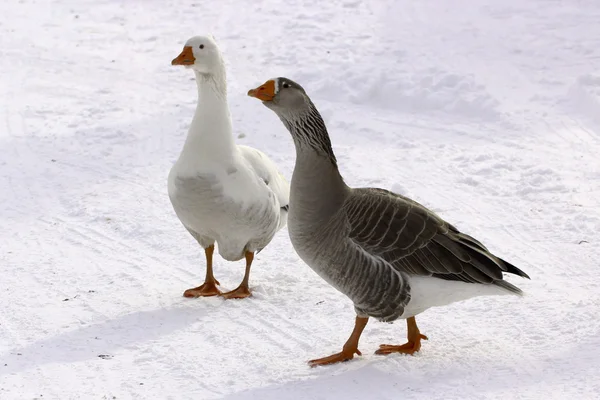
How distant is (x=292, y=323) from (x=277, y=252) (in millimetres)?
1678

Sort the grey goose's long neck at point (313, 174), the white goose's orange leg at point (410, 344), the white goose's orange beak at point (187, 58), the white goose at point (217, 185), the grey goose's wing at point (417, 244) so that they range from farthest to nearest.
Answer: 1. the white goose's orange beak at point (187, 58)
2. the white goose at point (217, 185)
3. the white goose's orange leg at point (410, 344)
4. the grey goose's long neck at point (313, 174)
5. the grey goose's wing at point (417, 244)

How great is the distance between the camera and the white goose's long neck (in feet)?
23.5

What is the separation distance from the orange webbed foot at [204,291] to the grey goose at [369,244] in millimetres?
1609

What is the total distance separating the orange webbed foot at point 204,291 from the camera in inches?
292

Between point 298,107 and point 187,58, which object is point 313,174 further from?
point 187,58

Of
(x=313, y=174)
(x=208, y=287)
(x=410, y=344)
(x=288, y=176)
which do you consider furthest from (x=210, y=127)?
(x=288, y=176)

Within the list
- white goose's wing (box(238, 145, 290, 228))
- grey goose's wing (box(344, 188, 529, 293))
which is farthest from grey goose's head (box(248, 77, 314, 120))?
white goose's wing (box(238, 145, 290, 228))

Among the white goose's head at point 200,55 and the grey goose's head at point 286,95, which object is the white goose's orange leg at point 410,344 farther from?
the white goose's head at point 200,55

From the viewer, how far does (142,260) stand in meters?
8.08

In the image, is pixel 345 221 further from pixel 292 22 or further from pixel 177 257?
pixel 292 22

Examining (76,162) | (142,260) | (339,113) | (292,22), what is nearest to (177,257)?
(142,260)

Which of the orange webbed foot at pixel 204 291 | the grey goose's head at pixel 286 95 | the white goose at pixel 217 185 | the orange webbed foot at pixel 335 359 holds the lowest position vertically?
the orange webbed foot at pixel 204 291

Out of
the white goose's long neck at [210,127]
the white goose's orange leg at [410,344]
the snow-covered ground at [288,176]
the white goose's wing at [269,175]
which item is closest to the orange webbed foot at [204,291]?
the snow-covered ground at [288,176]

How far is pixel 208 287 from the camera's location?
294 inches
